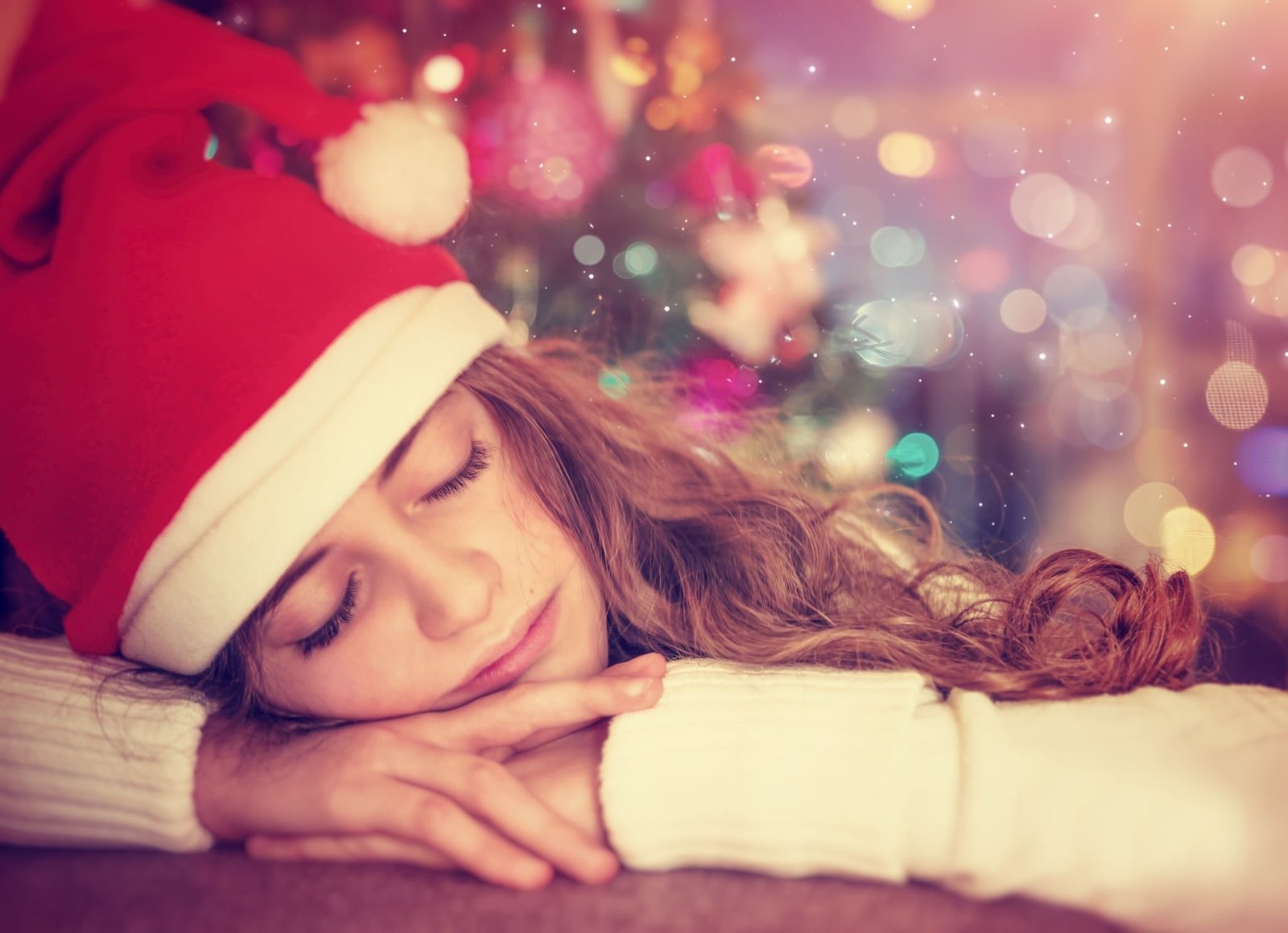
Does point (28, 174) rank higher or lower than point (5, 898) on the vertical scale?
higher

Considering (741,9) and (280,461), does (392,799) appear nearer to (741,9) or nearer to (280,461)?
(280,461)

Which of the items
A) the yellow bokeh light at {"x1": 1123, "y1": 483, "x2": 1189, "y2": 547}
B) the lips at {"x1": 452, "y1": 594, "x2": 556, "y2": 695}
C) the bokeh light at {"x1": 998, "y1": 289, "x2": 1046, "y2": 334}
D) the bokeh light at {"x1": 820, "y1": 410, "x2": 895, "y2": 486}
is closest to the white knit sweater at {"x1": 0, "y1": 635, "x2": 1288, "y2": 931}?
the lips at {"x1": 452, "y1": 594, "x2": 556, "y2": 695}

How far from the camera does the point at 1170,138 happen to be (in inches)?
56.3

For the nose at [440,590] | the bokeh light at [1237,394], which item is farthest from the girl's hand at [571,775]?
the bokeh light at [1237,394]

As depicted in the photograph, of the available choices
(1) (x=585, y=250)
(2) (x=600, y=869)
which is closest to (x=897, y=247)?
(1) (x=585, y=250)

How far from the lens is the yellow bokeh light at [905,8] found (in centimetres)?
137

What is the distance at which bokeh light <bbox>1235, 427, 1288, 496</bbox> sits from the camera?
4.44 feet

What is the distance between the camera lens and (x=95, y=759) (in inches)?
28.2

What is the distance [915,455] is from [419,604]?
1046 millimetres

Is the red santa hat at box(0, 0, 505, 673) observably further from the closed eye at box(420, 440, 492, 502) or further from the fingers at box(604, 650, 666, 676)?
the fingers at box(604, 650, 666, 676)

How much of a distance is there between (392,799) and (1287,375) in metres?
1.51

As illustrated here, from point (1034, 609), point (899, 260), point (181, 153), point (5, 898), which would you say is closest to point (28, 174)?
point (181, 153)

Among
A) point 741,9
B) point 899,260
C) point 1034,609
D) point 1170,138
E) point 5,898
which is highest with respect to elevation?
point 741,9

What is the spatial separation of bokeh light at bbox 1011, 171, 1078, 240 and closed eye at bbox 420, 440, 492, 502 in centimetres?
123
